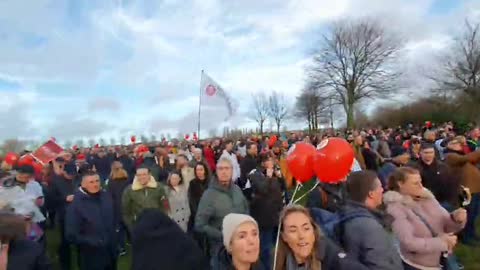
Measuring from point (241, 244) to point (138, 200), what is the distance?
3412 millimetres

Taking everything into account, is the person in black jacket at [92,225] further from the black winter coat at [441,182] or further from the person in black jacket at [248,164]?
the person in black jacket at [248,164]

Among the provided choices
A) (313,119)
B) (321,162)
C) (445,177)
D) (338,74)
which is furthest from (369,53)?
(321,162)

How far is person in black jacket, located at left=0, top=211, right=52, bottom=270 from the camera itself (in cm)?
282

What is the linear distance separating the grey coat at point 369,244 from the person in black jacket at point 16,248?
6.71 feet

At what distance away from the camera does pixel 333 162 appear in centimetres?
382

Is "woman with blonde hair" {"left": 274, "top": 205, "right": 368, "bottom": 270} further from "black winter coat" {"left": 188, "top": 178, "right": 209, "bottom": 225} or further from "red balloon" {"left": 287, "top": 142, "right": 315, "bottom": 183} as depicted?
"black winter coat" {"left": 188, "top": 178, "right": 209, "bottom": 225}

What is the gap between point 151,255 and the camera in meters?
2.16

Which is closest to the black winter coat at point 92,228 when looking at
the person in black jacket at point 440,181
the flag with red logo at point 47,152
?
the person in black jacket at point 440,181

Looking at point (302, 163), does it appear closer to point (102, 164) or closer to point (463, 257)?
point (463, 257)

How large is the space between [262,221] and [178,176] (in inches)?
63.6

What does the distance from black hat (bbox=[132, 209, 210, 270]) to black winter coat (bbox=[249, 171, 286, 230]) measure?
3675 mm

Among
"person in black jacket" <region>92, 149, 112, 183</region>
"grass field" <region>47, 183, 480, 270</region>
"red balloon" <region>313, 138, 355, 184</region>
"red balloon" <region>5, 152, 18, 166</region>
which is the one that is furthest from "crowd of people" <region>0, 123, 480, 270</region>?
"person in black jacket" <region>92, 149, 112, 183</region>

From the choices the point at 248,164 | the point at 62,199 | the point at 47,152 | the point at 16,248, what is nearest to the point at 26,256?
the point at 16,248

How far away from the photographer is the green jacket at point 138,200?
5.86 meters
